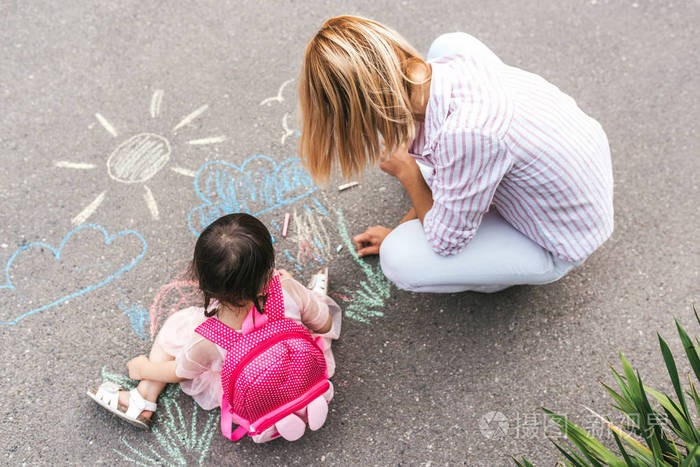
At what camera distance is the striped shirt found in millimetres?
1316

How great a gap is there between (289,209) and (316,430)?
2.82ft

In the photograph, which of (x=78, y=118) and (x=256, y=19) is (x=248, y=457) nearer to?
(x=78, y=118)

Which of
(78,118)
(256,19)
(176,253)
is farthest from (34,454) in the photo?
(256,19)

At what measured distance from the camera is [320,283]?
1896 millimetres

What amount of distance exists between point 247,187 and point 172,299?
543 millimetres

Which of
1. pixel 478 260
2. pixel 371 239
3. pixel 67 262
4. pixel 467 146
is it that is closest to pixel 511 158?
pixel 467 146

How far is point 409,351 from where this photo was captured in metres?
1.86

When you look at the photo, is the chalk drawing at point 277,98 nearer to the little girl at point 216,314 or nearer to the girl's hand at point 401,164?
the girl's hand at point 401,164

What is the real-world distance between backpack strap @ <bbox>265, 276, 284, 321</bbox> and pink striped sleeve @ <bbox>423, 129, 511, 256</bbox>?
0.50 m

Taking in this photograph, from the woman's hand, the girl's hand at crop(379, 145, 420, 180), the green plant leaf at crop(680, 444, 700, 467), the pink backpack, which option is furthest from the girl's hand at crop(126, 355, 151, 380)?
the green plant leaf at crop(680, 444, 700, 467)

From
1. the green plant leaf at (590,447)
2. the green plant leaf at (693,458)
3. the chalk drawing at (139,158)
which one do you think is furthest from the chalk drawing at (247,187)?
the green plant leaf at (693,458)

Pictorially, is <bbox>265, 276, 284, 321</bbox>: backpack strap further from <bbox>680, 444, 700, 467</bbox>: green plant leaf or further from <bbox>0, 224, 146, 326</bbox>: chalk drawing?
<bbox>680, 444, 700, 467</bbox>: green plant leaf

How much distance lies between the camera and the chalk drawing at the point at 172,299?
6.22 feet

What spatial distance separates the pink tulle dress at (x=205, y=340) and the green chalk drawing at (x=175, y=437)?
6 centimetres
